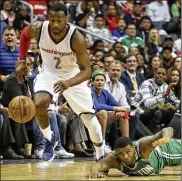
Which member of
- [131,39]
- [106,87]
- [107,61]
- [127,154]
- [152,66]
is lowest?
[127,154]

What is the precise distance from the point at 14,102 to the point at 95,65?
3.22 meters

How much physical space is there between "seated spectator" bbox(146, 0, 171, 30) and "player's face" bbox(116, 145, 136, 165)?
360 inches

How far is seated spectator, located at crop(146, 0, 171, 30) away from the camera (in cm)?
1584

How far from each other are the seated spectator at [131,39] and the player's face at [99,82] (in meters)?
3.68

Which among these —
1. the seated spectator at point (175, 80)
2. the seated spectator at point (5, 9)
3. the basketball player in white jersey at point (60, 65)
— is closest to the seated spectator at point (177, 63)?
the seated spectator at point (175, 80)

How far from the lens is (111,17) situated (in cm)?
1467

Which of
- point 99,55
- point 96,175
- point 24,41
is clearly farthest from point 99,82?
point 96,175

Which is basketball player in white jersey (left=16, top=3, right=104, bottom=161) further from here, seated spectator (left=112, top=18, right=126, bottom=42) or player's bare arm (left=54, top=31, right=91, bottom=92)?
seated spectator (left=112, top=18, right=126, bottom=42)

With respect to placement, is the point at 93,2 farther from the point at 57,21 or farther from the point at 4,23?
the point at 57,21

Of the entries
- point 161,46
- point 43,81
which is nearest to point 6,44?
point 43,81

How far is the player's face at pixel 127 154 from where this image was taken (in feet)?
22.8

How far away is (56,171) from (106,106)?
8.17 feet

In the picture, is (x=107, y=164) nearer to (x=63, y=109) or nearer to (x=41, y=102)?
(x=41, y=102)

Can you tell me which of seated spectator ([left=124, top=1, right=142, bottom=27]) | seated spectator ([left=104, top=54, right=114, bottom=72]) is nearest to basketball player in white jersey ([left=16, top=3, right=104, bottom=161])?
seated spectator ([left=104, top=54, right=114, bottom=72])
